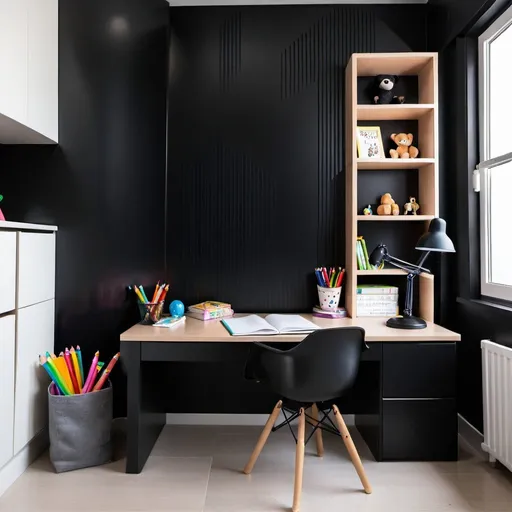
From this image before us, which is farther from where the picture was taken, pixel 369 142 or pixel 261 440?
pixel 369 142

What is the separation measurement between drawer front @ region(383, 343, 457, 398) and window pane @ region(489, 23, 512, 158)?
1.06 m

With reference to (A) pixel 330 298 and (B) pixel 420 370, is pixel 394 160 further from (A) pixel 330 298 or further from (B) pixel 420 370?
(B) pixel 420 370

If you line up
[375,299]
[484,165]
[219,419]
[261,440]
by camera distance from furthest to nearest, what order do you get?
[219,419] → [375,299] → [484,165] → [261,440]

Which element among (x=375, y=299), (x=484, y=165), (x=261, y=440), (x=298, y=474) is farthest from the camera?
(x=375, y=299)

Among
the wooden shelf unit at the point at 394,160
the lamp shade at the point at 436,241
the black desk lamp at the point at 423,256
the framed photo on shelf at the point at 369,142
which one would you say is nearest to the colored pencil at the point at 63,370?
the wooden shelf unit at the point at 394,160

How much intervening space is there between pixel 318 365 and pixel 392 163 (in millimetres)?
1313

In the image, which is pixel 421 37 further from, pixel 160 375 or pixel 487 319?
pixel 160 375

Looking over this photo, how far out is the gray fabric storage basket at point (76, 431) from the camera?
81.7 inches

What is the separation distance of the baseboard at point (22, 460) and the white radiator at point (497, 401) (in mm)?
2171

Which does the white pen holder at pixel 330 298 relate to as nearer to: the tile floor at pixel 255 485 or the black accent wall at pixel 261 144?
the black accent wall at pixel 261 144

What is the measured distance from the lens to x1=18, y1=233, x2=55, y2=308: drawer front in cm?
205

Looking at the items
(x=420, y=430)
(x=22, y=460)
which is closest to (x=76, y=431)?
(x=22, y=460)

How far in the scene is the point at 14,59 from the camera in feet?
6.57

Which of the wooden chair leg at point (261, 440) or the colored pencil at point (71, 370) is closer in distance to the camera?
the wooden chair leg at point (261, 440)
